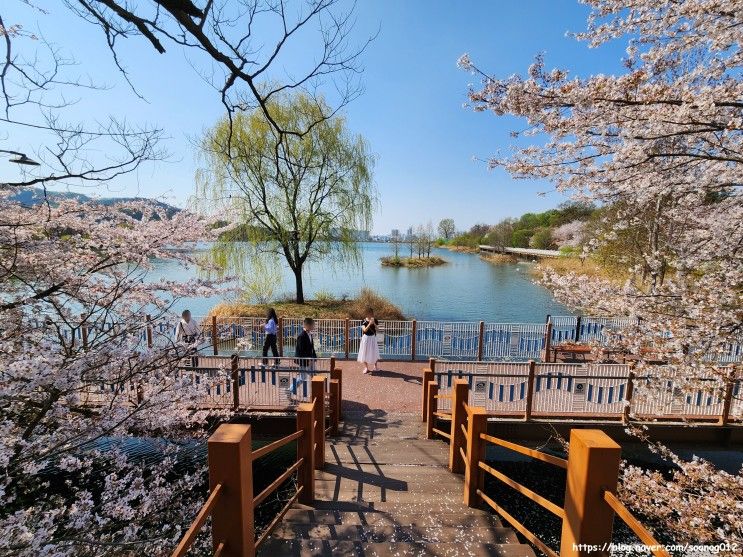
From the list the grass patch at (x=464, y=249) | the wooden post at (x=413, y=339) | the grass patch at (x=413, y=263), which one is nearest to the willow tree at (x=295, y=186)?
the wooden post at (x=413, y=339)

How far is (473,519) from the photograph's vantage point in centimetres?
329

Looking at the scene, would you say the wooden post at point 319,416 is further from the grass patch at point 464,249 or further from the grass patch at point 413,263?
the grass patch at point 464,249

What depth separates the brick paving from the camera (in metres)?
6.98

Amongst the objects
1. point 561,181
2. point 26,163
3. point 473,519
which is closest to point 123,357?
point 26,163

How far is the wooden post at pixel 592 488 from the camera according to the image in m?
1.77

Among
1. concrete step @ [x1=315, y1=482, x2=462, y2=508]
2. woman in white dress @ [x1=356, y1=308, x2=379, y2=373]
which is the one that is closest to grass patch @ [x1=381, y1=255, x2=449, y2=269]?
woman in white dress @ [x1=356, y1=308, x2=379, y2=373]

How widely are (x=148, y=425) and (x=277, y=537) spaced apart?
9.58ft

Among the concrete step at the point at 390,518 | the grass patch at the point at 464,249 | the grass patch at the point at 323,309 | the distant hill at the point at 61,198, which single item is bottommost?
the grass patch at the point at 323,309

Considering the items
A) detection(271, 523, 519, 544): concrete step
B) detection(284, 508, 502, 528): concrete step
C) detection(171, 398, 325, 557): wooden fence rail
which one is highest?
detection(171, 398, 325, 557): wooden fence rail

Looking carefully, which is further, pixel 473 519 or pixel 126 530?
pixel 473 519

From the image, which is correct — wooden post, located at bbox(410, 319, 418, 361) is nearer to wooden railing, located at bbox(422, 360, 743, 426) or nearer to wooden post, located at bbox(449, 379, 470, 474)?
wooden railing, located at bbox(422, 360, 743, 426)

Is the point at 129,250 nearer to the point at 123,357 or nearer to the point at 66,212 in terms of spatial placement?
the point at 66,212

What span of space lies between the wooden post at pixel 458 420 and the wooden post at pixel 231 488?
2810mm

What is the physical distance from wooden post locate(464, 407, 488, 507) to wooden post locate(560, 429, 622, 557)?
1495mm
